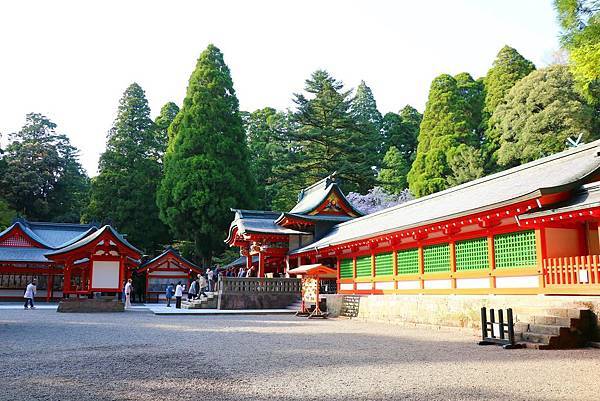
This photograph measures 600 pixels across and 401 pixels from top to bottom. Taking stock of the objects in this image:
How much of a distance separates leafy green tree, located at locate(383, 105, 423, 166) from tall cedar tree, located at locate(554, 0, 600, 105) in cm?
3879

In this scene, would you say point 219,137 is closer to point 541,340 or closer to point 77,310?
point 77,310

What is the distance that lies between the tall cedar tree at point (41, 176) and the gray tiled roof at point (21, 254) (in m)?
16.4

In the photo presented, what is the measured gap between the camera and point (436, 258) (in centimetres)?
1549

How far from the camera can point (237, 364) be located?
7.59 metres

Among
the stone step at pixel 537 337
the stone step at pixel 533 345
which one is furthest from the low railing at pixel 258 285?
the stone step at pixel 533 345

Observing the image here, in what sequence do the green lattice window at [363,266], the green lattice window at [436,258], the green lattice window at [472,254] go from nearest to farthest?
the green lattice window at [472,254] → the green lattice window at [436,258] → the green lattice window at [363,266]

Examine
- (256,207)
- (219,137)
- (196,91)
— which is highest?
(196,91)

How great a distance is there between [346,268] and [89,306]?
11841 mm

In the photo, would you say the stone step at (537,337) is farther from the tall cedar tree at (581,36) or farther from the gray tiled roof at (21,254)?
the gray tiled roof at (21,254)

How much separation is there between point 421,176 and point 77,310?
26668 mm

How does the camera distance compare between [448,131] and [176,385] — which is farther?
[448,131]

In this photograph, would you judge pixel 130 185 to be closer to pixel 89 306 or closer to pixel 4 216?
pixel 4 216

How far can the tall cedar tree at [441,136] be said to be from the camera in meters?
38.4

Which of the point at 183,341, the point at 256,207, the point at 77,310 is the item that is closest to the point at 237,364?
the point at 183,341
